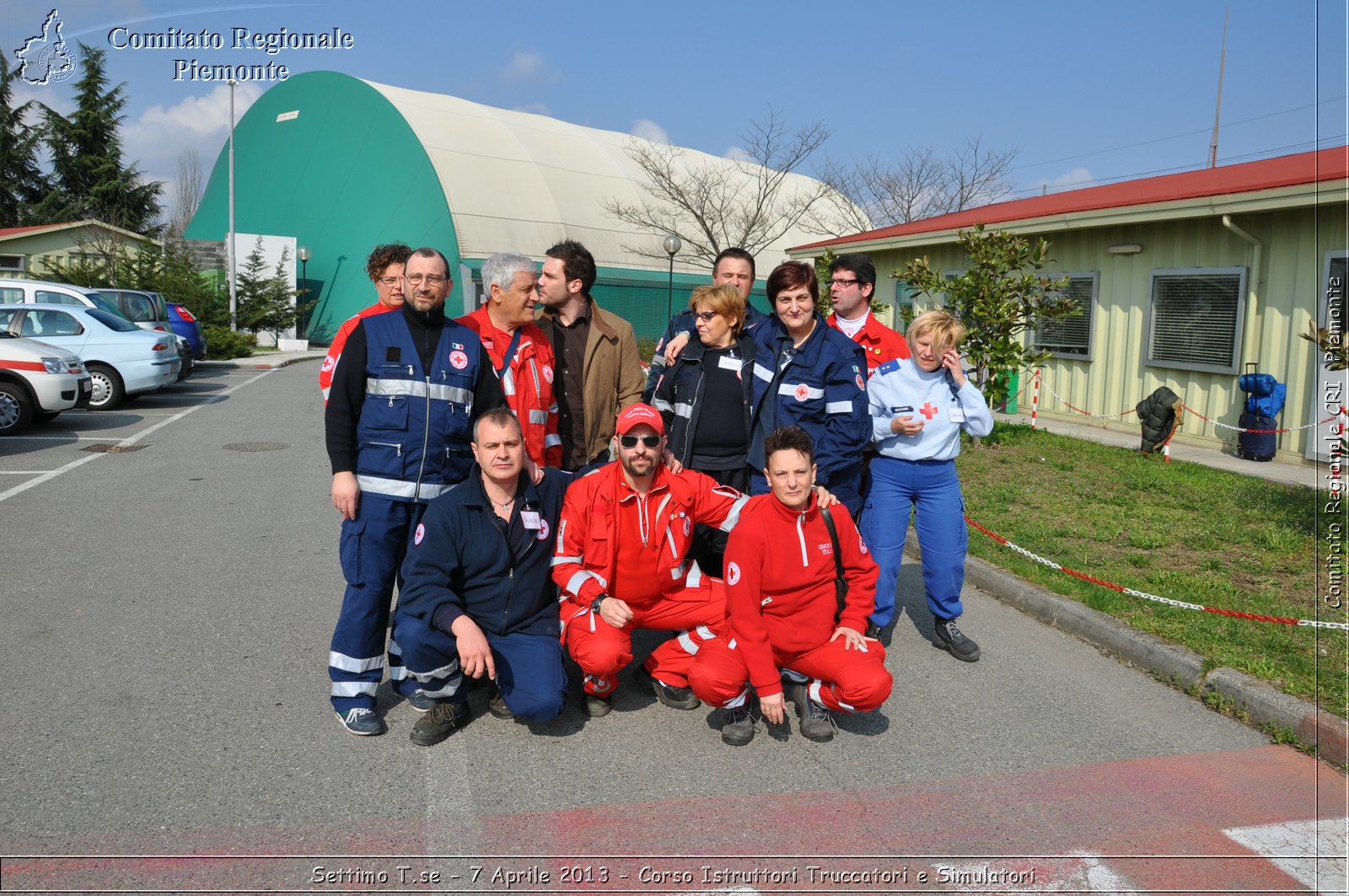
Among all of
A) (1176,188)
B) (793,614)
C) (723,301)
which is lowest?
(793,614)

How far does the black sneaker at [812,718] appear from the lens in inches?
164

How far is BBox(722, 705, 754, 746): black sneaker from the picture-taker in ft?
13.4

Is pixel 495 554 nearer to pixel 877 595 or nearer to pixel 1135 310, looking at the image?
pixel 877 595

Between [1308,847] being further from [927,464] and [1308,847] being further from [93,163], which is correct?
[93,163]

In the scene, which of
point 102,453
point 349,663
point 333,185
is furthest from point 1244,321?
point 333,185

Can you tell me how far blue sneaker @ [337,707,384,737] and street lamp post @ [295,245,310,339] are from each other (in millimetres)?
→ 35918

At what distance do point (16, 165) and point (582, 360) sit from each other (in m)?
56.8

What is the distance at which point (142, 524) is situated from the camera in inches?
310

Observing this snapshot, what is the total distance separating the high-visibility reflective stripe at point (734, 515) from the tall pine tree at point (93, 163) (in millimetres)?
53195

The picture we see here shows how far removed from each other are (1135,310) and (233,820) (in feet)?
44.8

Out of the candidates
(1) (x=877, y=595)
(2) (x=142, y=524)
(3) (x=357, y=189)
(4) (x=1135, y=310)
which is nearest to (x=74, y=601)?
(2) (x=142, y=524)

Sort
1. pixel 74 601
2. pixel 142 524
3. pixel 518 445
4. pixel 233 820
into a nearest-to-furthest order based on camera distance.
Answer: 1. pixel 233 820
2. pixel 518 445
3. pixel 74 601
4. pixel 142 524

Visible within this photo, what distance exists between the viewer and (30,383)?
12.8 metres

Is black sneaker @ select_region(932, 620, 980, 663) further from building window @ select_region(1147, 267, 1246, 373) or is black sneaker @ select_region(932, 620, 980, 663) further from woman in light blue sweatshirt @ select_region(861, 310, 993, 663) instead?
building window @ select_region(1147, 267, 1246, 373)
